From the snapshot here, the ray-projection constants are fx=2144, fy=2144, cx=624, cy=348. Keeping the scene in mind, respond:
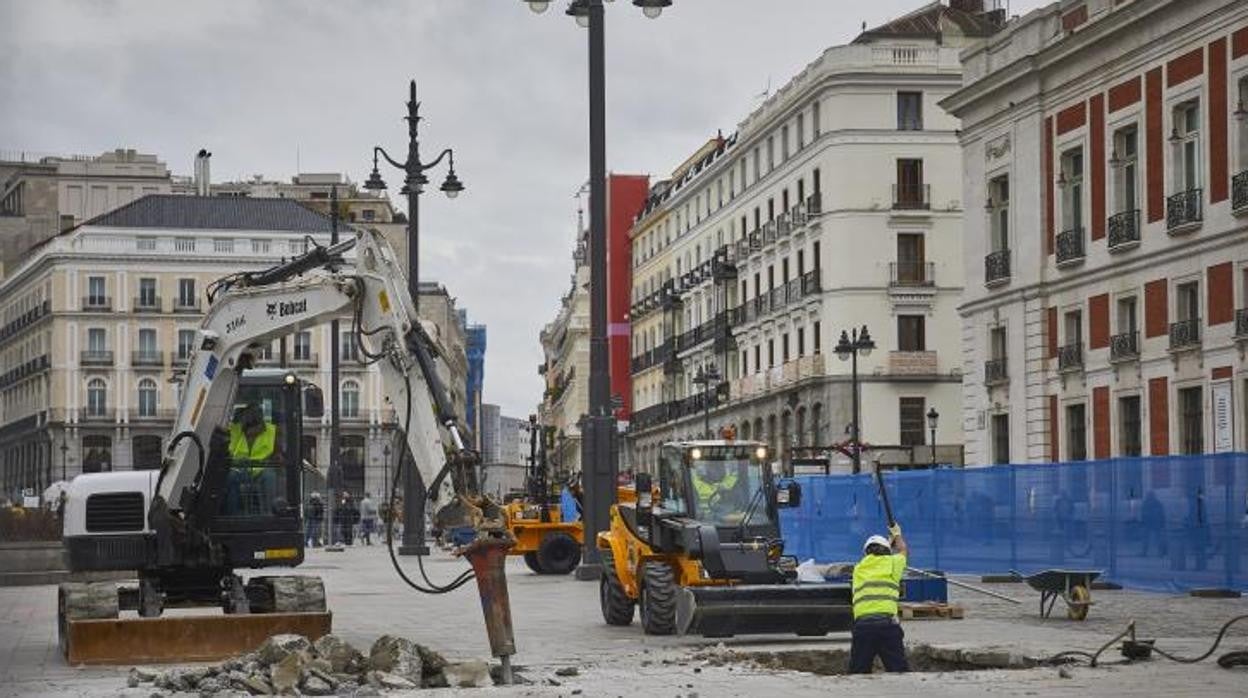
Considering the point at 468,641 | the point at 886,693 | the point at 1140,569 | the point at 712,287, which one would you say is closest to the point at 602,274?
the point at 1140,569

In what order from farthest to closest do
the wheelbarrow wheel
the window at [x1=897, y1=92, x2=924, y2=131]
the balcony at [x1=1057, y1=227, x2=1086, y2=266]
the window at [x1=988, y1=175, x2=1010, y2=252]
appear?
the window at [x1=897, y1=92, x2=924, y2=131], the window at [x1=988, y1=175, x2=1010, y2=252], the balcony at [x1=1057, y1=227, x2=1086, y2=266], the wheelbarrow wheel

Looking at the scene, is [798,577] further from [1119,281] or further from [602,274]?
[1119,281]

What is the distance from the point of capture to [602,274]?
31.4 metres

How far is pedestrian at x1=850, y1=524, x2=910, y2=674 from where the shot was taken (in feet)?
53.1

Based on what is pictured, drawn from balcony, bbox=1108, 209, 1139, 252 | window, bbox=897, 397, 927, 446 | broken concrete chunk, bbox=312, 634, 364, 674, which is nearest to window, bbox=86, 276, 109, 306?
window, bbox=897, 397, 927, 446

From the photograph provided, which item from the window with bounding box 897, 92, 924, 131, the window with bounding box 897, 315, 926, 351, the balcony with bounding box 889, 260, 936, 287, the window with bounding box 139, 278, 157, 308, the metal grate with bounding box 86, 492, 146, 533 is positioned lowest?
the metal grate with bounding box 86, 492, 146, 533

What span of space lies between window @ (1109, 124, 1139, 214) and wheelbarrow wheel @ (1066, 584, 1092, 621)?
879 inches

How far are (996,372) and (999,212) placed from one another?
384 centimetres

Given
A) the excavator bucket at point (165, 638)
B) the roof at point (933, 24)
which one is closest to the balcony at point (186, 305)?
the roof at point (933, 24)

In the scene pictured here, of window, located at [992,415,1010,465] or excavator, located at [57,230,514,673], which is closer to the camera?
excavator, located at [57,230,514,673]

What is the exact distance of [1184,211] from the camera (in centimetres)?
4203

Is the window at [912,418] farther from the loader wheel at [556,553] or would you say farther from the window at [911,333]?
the loader wheel at [556,553]

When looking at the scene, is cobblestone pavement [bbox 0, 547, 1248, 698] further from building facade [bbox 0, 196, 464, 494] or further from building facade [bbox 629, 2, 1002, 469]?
building facade [bbox 0, 196, 464, 494]

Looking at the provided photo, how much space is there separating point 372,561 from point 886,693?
3348cm
